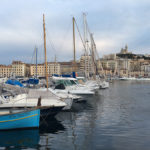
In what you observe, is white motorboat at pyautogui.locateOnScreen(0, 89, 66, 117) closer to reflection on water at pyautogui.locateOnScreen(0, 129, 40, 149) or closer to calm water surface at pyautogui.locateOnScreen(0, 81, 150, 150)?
calm water surface at pyautogui.locateOnScreen(0, 81, 150, 150)

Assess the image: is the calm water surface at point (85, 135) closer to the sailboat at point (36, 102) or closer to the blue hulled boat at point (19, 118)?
the blue hulled boat at point (19, 118)

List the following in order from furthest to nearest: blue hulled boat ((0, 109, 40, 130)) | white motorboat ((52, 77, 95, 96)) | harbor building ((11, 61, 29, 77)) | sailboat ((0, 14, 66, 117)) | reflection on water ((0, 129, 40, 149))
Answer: harbor building ((11, 61, 29, 77)) → white motorboat ((52, 77, 95, 96)) → sailboat ((0, 14, 66, 117)) → blue hulled boat ((0, 109, 40, 130)) → reflection on water ((0, 129, 40, 149))

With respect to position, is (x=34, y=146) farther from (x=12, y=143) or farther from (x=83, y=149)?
(x=83, y=149)

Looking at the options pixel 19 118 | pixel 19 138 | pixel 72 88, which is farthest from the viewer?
pixel 72 88

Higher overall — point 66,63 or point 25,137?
point 66,63

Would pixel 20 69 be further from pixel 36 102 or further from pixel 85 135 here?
pixel 85 135

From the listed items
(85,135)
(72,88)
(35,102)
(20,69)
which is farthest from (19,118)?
(20,69)

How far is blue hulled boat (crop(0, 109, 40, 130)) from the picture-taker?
44.9ft

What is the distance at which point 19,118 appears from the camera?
13.8 meters

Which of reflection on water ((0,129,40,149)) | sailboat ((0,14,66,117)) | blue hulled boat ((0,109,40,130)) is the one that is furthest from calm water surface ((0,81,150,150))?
sailboat ((0,14,66,117))

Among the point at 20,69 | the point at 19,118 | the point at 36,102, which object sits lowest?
the point at 19,118

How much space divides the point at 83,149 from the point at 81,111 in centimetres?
1020

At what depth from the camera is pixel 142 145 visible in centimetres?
1147

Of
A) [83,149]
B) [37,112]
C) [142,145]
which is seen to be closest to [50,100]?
[37,112]
